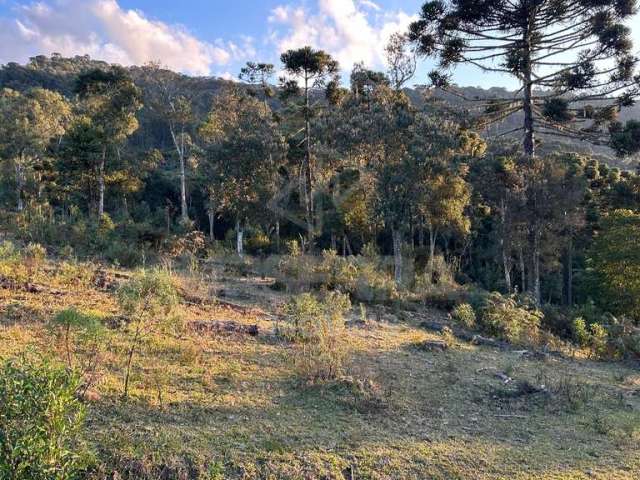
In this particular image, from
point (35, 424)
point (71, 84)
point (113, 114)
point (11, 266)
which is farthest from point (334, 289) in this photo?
point (71, 84)

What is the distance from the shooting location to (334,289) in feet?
42.5

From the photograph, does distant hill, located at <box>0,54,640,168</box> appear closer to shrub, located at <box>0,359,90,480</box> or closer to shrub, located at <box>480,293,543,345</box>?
shrub, located at <box>480,293,543,345</box>

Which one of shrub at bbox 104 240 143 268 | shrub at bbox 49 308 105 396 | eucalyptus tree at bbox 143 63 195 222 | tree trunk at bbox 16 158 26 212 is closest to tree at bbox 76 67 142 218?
eucalyptus tree at bbox 143 63 195 222

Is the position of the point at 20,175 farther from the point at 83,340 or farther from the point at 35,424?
the point at 35,424

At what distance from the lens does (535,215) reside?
18.5 meters

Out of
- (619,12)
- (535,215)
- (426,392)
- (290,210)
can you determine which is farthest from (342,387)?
(290,210)

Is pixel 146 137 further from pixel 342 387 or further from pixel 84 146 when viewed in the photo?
pixel 342 387

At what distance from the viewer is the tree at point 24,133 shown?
28.5 metres

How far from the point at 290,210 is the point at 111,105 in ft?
30.8

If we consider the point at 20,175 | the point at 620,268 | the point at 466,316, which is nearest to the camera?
the point at 466,316

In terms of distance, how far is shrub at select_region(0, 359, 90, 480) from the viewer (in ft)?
8.34

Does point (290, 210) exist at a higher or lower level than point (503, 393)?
higher

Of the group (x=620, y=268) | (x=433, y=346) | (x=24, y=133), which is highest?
(x=24, y=133)

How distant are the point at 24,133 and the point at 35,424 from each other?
103ft
